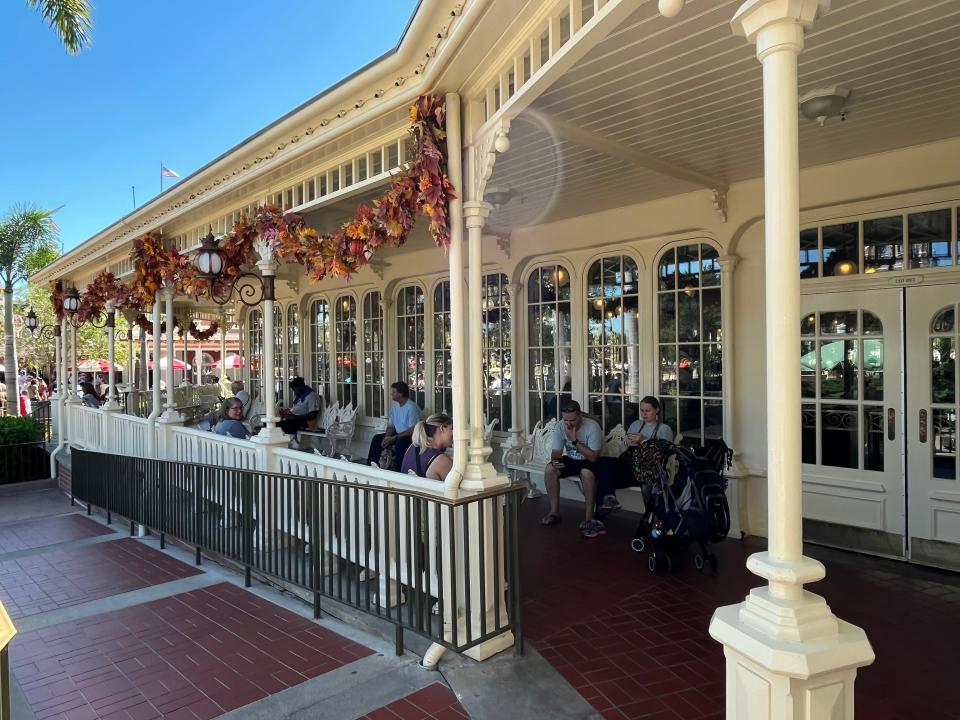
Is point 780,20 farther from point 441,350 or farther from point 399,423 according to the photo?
point 441,350

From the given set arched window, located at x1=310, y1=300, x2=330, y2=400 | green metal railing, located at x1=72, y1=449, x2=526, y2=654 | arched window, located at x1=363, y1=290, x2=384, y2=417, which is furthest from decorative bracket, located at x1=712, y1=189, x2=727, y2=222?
arched window, located at x1=310, y1=300, x2=330, y2=400

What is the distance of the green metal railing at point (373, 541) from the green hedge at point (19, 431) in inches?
304

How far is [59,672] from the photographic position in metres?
3.50

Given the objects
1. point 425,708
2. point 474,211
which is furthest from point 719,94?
point 425,708

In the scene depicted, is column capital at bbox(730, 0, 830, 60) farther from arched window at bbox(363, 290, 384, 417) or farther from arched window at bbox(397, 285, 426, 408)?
arched window at bbox(363, 290, 384, 417)

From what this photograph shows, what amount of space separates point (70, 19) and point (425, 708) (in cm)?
1258

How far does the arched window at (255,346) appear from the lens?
41.6 feet

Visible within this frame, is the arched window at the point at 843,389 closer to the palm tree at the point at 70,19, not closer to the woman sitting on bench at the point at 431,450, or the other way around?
A: the woman sitting on bench at the point at 431,450

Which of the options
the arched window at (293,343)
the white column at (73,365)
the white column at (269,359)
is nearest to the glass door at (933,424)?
the white column at (269,359)

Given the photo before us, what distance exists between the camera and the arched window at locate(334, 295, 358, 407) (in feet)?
33.0

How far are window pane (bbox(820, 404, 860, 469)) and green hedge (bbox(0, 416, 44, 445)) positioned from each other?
41.7 ft

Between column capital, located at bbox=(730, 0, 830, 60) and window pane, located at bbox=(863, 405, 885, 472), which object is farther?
window pane, located at bbox=(863, 405, 885, 472)

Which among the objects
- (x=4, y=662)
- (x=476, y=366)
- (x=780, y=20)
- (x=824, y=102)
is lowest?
(x=4, y=662)

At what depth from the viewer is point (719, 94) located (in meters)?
3.70
